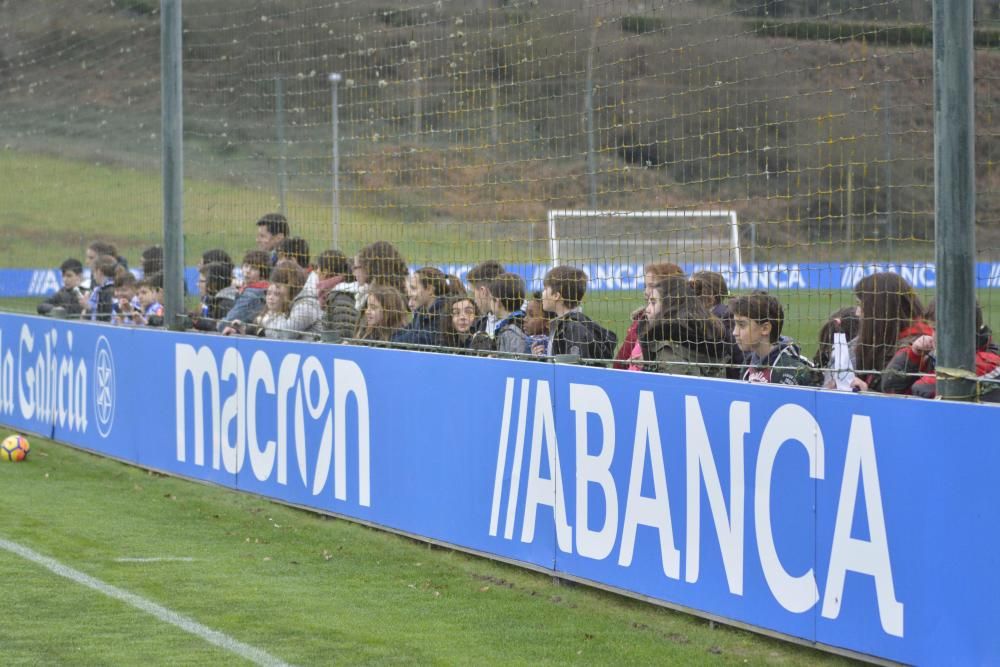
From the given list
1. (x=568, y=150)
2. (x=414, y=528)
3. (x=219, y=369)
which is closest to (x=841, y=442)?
(x=568, y=150)

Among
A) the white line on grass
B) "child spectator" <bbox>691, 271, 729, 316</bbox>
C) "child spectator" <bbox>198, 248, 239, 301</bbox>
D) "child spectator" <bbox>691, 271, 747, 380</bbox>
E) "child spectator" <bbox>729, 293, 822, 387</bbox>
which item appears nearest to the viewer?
the white line on grass

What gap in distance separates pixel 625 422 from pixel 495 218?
230cm

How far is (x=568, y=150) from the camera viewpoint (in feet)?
27.6

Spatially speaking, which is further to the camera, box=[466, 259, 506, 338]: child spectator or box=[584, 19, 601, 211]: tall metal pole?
box=[466, 259, 506, 338]: child spectator

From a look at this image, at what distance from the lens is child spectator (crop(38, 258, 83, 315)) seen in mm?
14914

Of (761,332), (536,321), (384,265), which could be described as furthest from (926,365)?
(384,265)

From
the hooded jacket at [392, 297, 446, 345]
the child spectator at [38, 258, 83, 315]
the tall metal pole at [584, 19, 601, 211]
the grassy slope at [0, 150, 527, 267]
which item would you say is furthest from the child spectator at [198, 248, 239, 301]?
the tall metal pole at [584, 19, 601, 211]

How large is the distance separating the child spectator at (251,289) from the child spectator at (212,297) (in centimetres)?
25

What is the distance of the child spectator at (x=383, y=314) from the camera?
966 cm

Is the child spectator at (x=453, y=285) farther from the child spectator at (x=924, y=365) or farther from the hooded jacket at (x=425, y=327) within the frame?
the child spectator at (x=924, y=365)

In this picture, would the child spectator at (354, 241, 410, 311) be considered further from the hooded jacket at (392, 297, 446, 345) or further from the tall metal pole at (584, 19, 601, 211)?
the tall metal pole at (584, 19, 601, 211)

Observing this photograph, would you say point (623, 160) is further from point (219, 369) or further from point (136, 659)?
point (219, 369)

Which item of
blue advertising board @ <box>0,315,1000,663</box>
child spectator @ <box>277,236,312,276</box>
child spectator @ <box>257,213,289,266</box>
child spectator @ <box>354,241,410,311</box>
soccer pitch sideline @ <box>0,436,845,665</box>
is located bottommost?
soccer pitch sideline @ <box>0,436,845,665</box>

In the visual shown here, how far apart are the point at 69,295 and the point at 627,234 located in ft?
28.5
